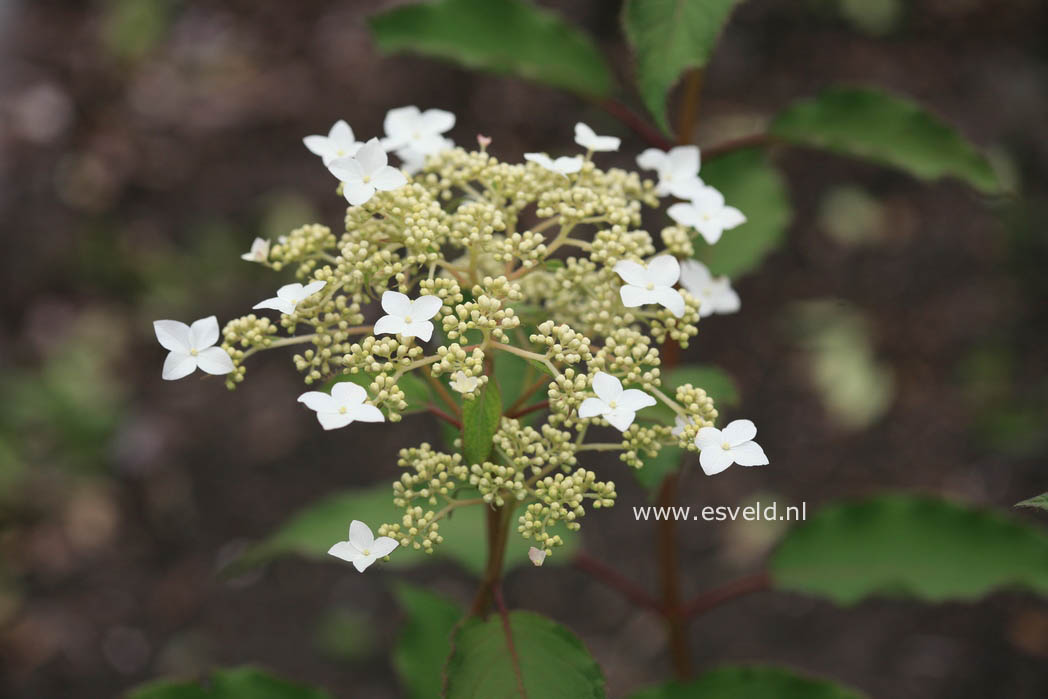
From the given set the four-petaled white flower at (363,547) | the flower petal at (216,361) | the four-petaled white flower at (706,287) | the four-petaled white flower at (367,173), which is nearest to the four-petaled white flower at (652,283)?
the four-petaled white flower at (706,287)

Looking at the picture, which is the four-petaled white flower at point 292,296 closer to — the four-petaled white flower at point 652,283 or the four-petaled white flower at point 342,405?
the four-petaled white flower at point 342,405

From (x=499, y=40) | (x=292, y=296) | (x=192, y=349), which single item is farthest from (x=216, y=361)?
(x=499, y=40)

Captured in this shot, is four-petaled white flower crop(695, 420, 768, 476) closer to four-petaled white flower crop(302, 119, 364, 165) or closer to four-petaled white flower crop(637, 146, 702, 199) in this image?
four-petaled white flower crop(637, 146, 702, 199)

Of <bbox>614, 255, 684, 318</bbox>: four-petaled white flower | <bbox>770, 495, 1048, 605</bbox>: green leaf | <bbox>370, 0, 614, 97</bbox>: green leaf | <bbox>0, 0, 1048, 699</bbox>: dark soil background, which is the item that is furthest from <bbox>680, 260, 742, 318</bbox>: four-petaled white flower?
<bbox>0, 0, 1048, 699</bbox>: dark soil background

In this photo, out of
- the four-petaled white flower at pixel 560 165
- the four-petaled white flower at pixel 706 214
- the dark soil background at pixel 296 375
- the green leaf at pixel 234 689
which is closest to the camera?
the four-petaled white flower at pixel 560 165

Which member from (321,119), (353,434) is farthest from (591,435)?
(321,119)

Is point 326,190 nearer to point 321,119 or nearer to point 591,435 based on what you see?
point 321,119
